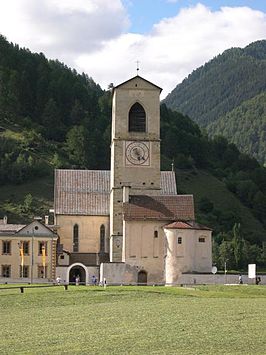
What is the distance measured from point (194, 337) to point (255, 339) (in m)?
2.35

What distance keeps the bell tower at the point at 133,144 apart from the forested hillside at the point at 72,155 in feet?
139

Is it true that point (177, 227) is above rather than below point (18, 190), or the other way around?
below

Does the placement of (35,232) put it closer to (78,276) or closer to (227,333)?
(78,276)

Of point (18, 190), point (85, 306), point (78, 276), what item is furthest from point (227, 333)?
point (18, 190)

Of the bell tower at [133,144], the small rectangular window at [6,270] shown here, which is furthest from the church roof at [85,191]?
the small rectangular window at [6,270]

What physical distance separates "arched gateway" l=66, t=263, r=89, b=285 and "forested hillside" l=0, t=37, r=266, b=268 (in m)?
43.1

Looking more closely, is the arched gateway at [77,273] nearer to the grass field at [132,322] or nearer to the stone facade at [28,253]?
the stone facade at [28,253]

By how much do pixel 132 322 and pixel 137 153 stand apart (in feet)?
152

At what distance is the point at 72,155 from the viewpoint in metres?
159

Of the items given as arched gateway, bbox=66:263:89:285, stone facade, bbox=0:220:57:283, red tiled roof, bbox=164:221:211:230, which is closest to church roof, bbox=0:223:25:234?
stone facade, bbox=0:220:57:283

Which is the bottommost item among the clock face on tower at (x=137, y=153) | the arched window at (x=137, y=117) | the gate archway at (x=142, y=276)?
the gate archway at (x=142, y=276)

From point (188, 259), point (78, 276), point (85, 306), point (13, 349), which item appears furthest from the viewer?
point (78, 276)

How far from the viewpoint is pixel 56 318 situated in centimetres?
4078

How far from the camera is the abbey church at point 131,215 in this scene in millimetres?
76750
